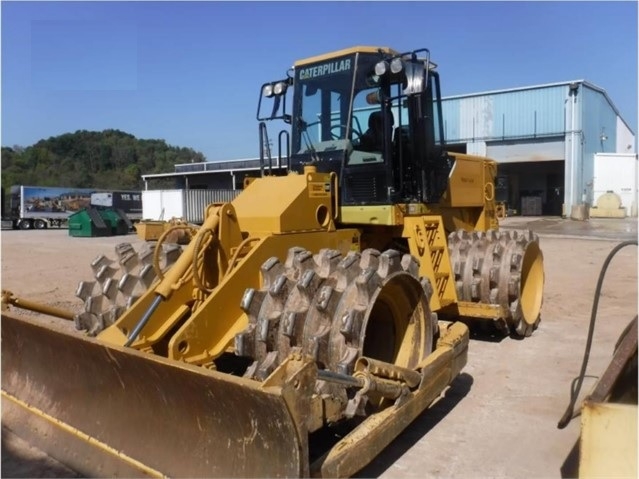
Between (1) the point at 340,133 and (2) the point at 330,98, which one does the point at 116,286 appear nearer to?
(1) the point at 340,133

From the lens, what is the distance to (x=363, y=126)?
18.7 ft

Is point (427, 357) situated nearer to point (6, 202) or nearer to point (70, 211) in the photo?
point (70, 211)

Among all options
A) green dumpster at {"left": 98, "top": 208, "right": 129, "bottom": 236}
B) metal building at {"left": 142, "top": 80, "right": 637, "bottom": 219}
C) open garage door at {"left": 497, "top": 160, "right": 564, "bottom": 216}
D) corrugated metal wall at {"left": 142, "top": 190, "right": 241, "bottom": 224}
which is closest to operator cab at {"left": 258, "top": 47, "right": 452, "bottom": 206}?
corrugated metal wall at {"left": 142, "top": 190, "right": 241, "bottom": 224}

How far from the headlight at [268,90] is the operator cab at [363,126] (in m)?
0.03

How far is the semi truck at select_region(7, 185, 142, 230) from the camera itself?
3847 centimetres

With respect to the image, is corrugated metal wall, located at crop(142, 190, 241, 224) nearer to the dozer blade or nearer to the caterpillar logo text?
the caterpillar logo text

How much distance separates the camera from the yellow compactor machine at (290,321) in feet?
10.6

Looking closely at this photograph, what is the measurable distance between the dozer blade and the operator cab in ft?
9.01

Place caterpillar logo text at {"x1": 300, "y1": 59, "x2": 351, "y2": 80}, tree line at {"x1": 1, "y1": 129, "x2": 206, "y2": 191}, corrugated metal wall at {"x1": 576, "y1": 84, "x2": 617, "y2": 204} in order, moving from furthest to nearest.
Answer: tree line at {"x1": 1, "y1": 129, "x2": 206, "y2": 191} < corrugated metal wall at {"x1": 576, "y1": 84, "x2": 617, "y2": 204} < caterpillar logo text at {"x1": 300, "y1": 59, "x2": 351, "y2": 80}

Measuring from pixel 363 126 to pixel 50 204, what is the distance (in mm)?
38876

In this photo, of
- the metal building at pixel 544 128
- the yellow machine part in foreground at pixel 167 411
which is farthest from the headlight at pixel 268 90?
the metal building at pixel 544 128

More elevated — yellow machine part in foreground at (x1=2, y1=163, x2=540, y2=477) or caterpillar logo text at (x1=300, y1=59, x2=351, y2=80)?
caterpillar logo text at (x1=300, y1=59, x2=351, y2=80)

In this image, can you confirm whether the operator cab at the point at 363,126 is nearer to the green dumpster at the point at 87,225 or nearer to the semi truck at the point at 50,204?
the green dumpster at the point at 87,225

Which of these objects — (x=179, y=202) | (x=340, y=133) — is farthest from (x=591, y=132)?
(x=340, y=133)
